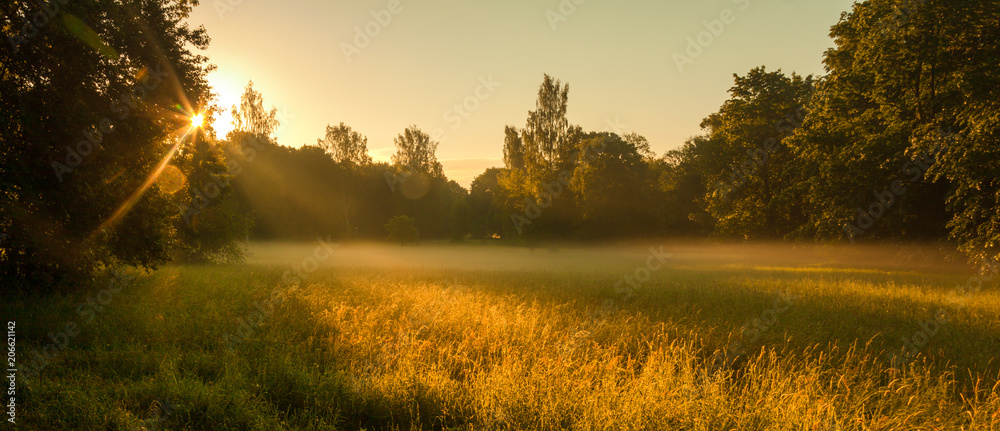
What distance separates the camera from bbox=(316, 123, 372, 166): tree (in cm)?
6250

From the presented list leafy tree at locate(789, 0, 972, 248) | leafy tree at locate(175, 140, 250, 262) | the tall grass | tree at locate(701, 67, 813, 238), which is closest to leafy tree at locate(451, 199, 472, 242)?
leafy tree at locate(175, 140, 250, 262)

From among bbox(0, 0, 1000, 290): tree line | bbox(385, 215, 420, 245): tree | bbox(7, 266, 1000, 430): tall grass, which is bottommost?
bbox(7, 266, 1000, 430): tall grass

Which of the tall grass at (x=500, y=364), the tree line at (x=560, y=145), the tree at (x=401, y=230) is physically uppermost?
the tree line at (x=560, y=145)

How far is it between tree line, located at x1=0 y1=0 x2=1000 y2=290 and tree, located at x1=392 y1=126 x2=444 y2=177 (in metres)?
23.5

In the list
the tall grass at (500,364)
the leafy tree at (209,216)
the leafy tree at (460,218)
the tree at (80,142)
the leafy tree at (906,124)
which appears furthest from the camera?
Result: the leafy tree at (460,218)

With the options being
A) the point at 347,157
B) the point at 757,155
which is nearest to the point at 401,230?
the point at 347,157

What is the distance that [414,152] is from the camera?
67.9m

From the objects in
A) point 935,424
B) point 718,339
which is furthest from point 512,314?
point 935,424

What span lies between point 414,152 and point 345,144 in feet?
31.8

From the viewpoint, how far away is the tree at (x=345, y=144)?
205 ft

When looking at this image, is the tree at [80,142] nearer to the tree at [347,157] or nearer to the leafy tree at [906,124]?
the leafy tree at [906,124]

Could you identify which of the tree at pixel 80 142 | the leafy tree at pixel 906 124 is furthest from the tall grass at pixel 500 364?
the leafy tree at pixel 906 124

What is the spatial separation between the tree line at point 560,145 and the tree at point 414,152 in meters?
23.5

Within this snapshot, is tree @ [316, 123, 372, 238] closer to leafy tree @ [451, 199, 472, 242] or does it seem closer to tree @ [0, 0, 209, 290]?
leafy tree @ [451, 199, 472, 242]
